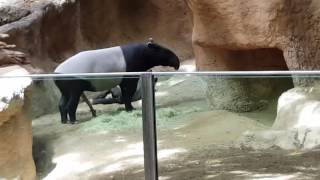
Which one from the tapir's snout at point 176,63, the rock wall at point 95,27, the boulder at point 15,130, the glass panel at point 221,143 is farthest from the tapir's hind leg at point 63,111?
the tapir's snout at point 176,63

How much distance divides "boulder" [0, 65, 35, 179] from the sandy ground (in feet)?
0.40

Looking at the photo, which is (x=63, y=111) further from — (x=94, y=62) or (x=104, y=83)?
(x=94, y=62)

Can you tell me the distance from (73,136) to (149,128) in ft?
2.13

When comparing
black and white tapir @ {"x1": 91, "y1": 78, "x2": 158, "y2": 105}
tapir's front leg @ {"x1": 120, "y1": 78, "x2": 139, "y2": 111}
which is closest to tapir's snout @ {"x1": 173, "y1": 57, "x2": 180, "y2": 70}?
black and white tapir @ {"x1": 91, "y1": 78, "x2": 158, "y2": 105}

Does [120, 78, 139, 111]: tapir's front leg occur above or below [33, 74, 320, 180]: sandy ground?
above

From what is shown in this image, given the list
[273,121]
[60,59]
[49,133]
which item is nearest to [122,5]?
[60,59]

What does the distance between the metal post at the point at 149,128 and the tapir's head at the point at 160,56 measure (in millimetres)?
5173

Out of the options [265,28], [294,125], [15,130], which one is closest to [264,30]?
[265,28]

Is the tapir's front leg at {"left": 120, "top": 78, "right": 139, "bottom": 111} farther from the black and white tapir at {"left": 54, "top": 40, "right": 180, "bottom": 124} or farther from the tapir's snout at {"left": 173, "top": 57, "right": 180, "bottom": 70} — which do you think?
the tapir's snout at {"left": 173, "top": 57, "right": 180, "bottom": 70}

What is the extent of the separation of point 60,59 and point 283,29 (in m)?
4.46

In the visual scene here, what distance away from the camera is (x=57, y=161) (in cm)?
383

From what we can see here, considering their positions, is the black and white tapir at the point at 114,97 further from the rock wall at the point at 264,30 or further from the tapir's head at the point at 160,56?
the tapir's head at the point at 160,56

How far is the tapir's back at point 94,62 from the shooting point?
7029mm

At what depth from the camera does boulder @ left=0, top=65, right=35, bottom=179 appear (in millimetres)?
4035
